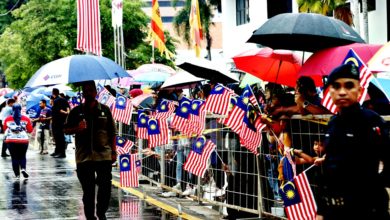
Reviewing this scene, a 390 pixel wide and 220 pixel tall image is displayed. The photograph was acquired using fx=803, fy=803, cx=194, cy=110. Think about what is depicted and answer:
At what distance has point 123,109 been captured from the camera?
14742 millimetres

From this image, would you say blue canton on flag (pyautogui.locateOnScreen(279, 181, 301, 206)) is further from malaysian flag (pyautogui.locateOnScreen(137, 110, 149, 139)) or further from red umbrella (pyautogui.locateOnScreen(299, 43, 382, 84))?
malaysian flag (pyautogui.locateOnScreen(137, 110, 149, 139))

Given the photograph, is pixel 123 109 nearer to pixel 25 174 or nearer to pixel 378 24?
pixel 25 174

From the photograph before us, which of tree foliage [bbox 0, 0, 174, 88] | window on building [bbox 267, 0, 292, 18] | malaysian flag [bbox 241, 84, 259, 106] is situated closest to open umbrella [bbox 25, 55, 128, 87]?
malaysian flag [bbox 241, 84, 259, 106]

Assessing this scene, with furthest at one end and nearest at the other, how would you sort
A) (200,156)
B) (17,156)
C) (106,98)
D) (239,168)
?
(17,156) → (106,98) → (200,156) → (239,168)

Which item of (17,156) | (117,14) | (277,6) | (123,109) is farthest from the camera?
(277,6)

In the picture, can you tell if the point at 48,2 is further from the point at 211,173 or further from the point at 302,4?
the point at 211,173

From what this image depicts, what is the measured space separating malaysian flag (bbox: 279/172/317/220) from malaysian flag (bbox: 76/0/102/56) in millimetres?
9782

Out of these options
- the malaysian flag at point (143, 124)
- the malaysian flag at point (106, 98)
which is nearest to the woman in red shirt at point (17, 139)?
the malaysian flag at point (106, 98)

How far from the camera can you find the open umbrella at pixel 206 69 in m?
12.7

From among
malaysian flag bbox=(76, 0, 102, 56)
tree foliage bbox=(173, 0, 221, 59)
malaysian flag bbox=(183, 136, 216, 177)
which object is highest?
tree foliage bbox=(173, 0, 221, 59)

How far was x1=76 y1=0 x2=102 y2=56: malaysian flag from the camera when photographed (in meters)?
17.4

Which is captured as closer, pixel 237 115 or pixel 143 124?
pixel 237 115

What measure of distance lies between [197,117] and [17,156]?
24.9ft

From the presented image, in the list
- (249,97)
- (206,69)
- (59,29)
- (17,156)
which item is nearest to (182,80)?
(206,69)
